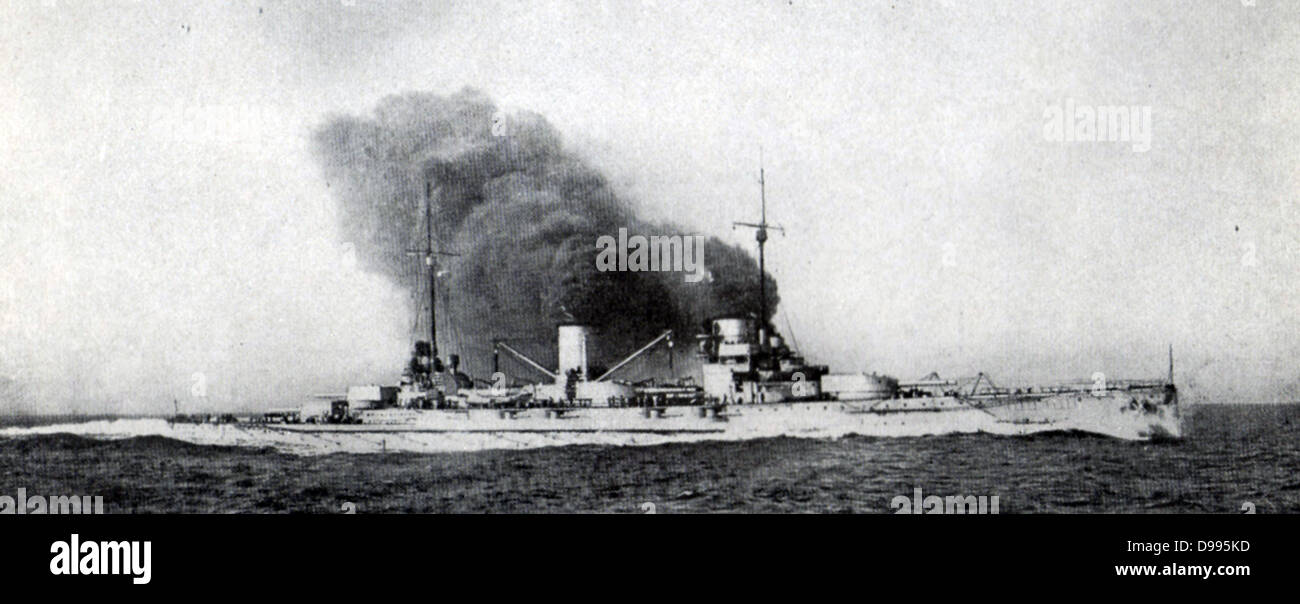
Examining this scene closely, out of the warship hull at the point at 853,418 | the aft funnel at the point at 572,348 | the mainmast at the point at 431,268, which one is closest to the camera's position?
the mainmast at the point at 431,268

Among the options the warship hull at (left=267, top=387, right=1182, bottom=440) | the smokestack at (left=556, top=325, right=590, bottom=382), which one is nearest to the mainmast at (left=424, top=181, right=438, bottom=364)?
the warship hull at (left=267, top=387, right=1182, bottom=440)

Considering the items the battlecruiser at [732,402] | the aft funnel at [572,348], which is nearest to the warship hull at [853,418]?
the battlecruiser at [732,402]

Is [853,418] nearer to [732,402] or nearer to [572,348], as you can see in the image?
[732,402]

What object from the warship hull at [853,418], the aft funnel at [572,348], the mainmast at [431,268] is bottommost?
the warship hull at [853,418]

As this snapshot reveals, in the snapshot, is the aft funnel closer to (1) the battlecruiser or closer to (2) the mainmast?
(1) the battlecruiser

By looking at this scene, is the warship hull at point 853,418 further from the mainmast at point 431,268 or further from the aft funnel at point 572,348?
the mainmast at point 431,268

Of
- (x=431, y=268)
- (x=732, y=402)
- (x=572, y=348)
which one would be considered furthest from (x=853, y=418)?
(x=431, y=268)

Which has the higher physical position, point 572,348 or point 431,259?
point 431,259

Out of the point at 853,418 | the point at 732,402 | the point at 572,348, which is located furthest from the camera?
the point at 572,348

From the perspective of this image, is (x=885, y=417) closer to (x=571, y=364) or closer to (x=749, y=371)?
(x=749, y=371)

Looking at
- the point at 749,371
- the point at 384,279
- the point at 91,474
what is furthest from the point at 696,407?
the point at 91,474

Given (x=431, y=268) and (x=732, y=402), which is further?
(x=732, y=402)
